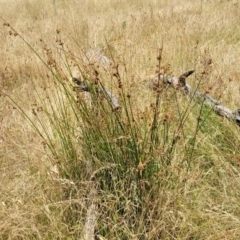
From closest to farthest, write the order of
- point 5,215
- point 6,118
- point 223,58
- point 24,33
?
1. point 5,215
2. point 6,118
3. point 223,58
4. point 24,33

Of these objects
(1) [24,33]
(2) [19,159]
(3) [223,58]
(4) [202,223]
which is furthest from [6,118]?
(1) [24,33]

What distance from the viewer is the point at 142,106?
301 centimetres

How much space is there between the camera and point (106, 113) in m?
2.06

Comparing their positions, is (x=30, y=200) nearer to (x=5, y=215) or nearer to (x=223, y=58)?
(x=5, y=215)

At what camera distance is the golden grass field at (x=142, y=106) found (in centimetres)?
180

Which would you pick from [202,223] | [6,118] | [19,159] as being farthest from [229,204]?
[6,118]

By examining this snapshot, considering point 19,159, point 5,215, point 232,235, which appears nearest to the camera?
point 232,235

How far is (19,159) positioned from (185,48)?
9.07 feet

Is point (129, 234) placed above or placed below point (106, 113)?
below

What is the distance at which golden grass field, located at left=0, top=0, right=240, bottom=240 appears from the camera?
5.91ft

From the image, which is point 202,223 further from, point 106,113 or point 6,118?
point 6,118

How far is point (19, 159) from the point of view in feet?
8.51

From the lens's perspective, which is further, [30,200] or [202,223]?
[30,200]

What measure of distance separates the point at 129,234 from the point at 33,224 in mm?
526
